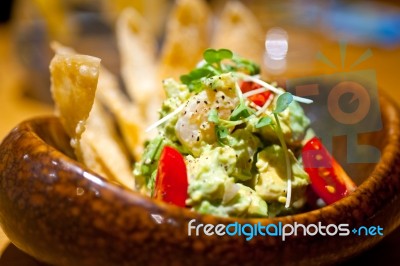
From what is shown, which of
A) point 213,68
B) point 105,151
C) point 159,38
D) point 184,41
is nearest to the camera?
point 213,68

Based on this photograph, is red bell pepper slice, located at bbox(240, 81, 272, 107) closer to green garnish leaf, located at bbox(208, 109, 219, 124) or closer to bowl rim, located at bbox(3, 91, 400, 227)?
green garnish leaf, located at bbox(208, 109, 219, 124)

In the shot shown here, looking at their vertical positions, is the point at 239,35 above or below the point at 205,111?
above

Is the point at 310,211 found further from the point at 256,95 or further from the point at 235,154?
the point at 256,95

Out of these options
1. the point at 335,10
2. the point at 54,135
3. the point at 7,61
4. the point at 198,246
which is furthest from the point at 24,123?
the point at 335,10

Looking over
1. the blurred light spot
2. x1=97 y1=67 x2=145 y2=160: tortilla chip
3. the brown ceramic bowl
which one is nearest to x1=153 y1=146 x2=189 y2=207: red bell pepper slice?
the brown ceramic bowl

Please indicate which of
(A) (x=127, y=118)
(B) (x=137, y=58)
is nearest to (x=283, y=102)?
(A) (x=127, y=118)

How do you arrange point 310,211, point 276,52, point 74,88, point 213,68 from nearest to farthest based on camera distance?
point 310,211
point 74,88
point 213,68
point 276,52

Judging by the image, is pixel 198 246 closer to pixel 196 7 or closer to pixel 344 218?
pixel 344 218
